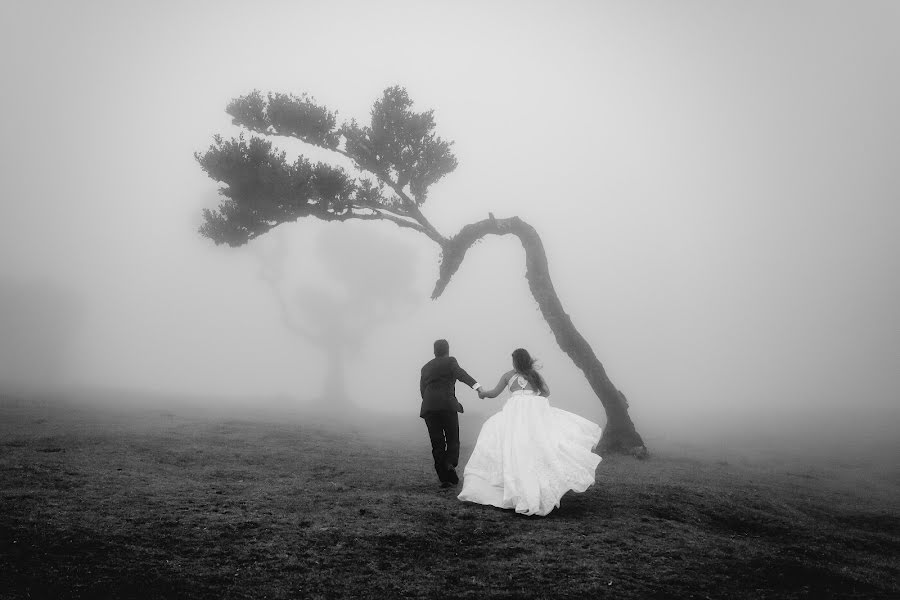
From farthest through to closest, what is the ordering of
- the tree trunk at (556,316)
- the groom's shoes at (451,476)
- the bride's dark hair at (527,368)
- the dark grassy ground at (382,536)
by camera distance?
the tree trunk at (556,316), the groom's shoes at (451,476), the bride's dark hair at (527,368), the dark grassy ground at (382,536)

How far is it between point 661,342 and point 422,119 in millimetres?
111710

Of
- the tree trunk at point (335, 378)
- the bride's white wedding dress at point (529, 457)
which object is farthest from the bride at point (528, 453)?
the tree trunk at point (335, 378)

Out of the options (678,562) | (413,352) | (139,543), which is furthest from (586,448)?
(413,352)

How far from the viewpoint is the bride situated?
7250 millimetres

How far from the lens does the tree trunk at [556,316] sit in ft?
49.6

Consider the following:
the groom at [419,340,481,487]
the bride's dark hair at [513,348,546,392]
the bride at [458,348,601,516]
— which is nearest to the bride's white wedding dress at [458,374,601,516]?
the bride at [458,348,601,516]

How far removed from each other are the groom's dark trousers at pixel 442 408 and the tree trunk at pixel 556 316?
804 centimetres

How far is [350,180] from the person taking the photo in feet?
58.2

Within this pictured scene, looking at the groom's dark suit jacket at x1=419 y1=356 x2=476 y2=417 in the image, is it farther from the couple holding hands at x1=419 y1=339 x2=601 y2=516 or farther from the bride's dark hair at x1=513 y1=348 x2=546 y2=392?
the bride's dark hair at x1=513 y1=348 x2=546 y2=392

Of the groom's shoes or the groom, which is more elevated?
the groom

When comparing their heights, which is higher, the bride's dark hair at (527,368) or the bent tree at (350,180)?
the bent tree at (350,180)

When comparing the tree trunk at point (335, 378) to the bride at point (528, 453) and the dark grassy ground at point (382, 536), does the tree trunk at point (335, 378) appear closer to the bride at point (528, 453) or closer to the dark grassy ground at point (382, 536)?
the dark grassy ground at point (382, 536)

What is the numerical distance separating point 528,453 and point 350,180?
1350 cm

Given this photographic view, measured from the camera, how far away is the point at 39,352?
167 ft
